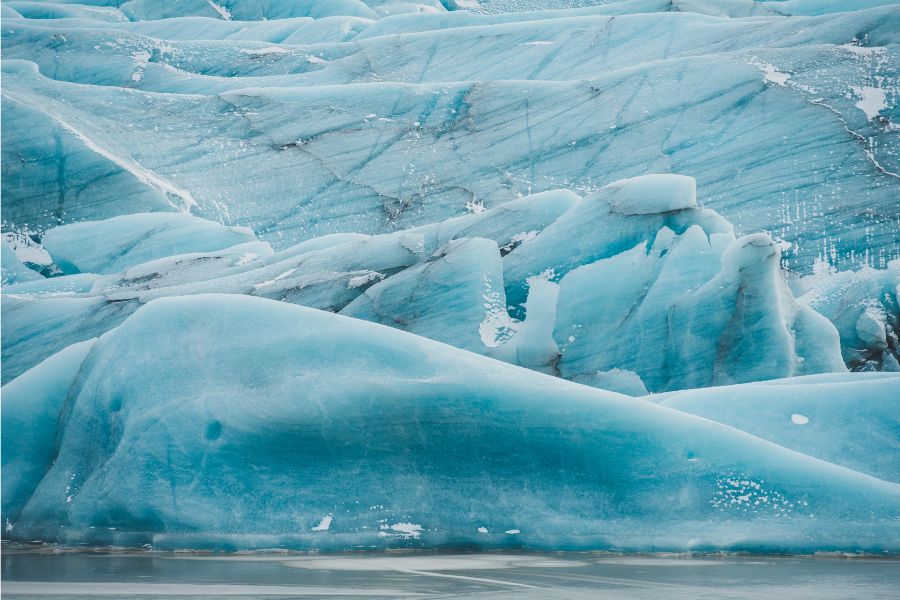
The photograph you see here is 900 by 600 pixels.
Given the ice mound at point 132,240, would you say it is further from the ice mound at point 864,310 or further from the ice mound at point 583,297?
the ice mound at point 864,310

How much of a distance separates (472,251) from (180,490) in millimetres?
2883

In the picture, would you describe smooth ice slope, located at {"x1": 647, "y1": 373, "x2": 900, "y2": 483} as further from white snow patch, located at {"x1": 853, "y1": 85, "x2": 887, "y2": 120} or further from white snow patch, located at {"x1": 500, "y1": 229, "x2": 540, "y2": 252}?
white snow patch, located at {"x1": 853, "y1": 85, "x2": 887, "y2": 120}

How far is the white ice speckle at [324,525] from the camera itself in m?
4.44

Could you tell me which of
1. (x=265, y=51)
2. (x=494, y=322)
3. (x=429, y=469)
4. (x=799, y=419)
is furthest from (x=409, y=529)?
(x=265, y=51)

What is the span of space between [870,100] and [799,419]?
6365mm

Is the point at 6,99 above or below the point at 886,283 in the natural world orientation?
above

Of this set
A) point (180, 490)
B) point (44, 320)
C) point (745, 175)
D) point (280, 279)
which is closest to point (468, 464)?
point (180, 490)

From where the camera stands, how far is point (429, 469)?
177 inches

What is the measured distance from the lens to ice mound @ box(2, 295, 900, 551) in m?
4.35

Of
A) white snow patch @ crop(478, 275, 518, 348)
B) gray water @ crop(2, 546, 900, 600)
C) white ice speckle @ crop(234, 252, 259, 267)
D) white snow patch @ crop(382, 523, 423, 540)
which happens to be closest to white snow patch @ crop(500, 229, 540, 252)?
white snow patch @ crop(478, 275, 518, 348)

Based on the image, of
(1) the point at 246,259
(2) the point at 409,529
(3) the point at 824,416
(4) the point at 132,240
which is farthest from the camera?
(4) the point at 132,240

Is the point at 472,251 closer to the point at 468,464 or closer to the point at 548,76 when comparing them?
the point at 468,464

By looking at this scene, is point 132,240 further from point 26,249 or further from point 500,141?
point 500,141

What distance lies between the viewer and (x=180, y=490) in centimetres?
457
